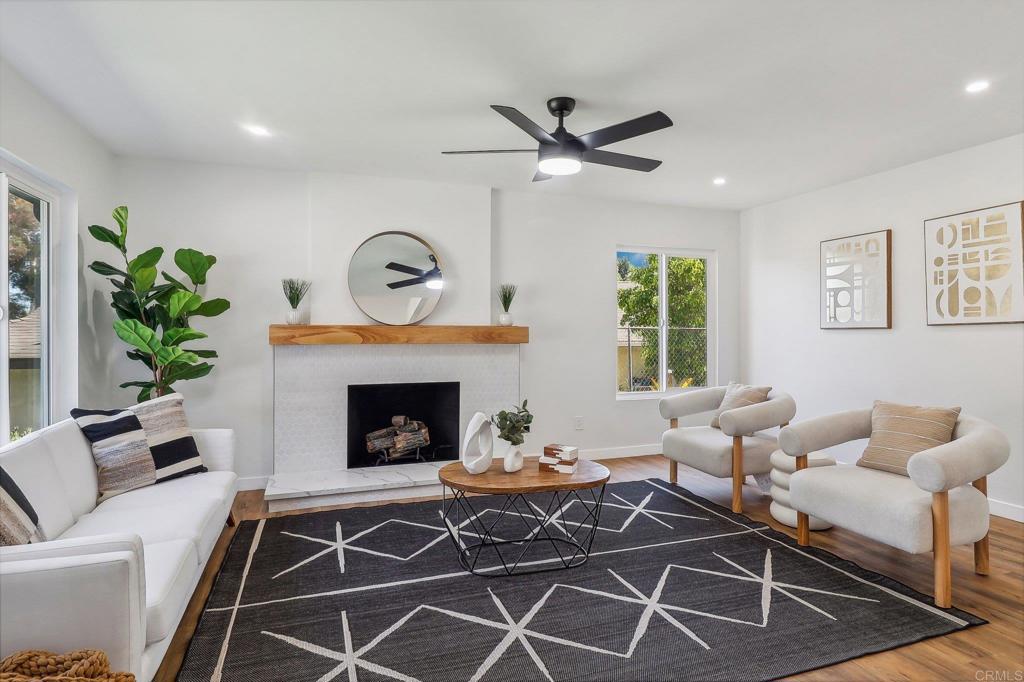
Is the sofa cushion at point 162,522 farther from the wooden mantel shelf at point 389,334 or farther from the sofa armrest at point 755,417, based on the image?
the sofa armrest at point 755,417

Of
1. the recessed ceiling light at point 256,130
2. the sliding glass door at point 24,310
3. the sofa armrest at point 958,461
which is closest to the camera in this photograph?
the sofa armrest at point 958,461

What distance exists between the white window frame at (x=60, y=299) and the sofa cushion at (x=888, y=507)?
437cm

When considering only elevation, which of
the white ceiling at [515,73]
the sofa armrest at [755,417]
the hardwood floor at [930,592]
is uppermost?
the white ceiling at [515,73]

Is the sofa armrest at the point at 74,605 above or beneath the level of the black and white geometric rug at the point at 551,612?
above

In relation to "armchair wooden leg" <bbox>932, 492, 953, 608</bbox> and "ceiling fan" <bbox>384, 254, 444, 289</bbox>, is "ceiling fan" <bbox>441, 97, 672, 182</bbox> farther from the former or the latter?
"armchair wooden leg" <bbox>932, 492, 953, 608</bbox>

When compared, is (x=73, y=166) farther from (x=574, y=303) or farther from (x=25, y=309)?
(x=574, y=303)

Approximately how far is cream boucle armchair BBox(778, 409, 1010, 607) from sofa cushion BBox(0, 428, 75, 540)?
3392 mm

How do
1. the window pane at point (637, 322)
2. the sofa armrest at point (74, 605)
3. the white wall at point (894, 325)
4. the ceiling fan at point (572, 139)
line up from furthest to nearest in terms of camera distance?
the window pane at point (637, 322) → the white wall at point (894, 325) → the ceiling fan at point (572, 139) → the sofa armrest at point (74, 605)

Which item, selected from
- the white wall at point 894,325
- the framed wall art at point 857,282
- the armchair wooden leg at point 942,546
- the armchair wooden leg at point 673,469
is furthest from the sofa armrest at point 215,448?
the framed wall art at point 857,282

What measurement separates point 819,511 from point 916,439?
2.06 ft

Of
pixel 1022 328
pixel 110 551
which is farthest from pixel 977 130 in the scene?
pixel 110 551

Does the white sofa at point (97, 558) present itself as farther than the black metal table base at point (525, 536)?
No

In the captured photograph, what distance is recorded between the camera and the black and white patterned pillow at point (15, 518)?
167 cm

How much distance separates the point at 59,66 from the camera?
2637 mm
